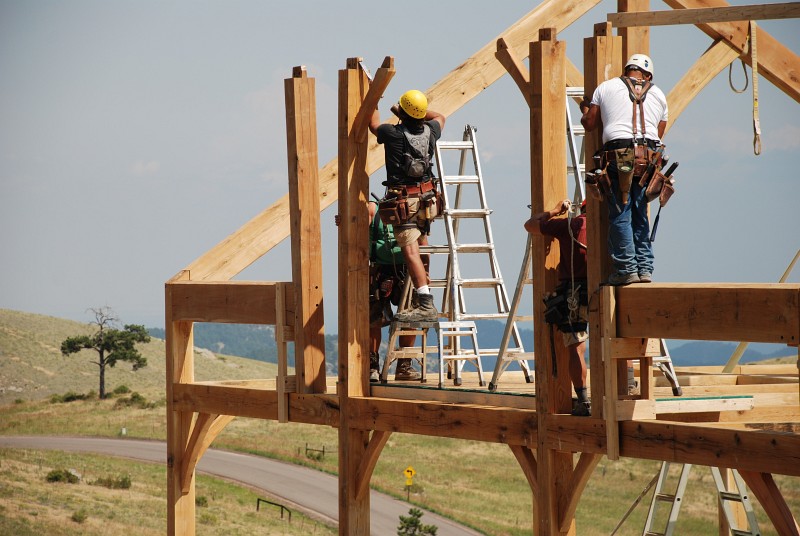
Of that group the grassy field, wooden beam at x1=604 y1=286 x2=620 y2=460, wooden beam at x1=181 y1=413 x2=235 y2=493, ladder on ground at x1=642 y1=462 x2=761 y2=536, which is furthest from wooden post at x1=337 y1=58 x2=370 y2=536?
the grassy field

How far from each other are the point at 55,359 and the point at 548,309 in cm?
6851

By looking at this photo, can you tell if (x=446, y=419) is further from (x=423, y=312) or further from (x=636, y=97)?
(x=636, y=97)

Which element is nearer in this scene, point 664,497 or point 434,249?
point 434,249

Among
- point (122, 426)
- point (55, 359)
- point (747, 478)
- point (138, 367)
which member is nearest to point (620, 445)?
point (747, 478)

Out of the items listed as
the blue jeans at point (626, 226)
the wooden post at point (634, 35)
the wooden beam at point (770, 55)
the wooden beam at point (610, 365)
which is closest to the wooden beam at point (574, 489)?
the wooden beam at point (610, 365)

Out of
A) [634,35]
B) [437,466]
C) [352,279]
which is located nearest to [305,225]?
[352,279]

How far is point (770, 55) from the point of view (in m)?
13.0

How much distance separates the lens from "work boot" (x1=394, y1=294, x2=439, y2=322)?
35.5 feet

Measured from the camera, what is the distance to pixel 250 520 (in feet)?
131

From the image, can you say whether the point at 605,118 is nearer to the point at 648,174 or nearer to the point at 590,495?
the point at 648,174

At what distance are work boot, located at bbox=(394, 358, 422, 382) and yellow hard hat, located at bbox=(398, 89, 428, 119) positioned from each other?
7.60ft

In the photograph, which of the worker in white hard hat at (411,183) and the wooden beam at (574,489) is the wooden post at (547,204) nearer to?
the wooden beam at (574,489)

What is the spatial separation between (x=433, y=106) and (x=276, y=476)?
124 ft

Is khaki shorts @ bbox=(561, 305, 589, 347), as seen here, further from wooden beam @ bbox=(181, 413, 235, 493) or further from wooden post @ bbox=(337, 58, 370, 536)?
wooden beam @ bbox=(181, 413, 235, 493)
